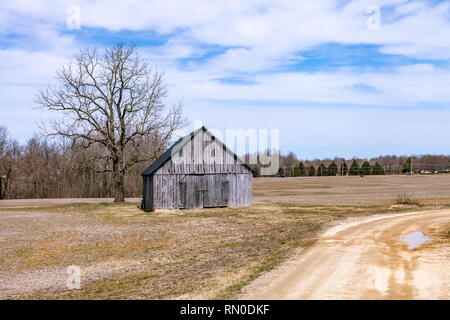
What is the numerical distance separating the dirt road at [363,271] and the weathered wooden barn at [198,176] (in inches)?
748

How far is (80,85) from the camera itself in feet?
139

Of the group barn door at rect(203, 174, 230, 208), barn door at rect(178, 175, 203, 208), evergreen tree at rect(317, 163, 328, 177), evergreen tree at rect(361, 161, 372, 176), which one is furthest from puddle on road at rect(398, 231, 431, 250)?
evergreen tree at rect(361, 161, 372, 176)

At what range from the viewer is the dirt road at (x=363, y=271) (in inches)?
377

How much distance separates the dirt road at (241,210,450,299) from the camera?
9.57 metres

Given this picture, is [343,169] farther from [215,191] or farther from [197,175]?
[197,175]

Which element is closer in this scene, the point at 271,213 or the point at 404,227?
the point at 404,227

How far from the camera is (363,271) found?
1164 cm

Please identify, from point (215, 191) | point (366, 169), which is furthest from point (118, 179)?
point (366, 169)

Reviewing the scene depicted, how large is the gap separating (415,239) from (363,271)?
652cm

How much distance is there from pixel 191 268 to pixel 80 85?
33242mm

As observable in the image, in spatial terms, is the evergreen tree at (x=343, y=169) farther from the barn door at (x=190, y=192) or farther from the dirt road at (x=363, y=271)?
the dirt road at (x=363, y=271)

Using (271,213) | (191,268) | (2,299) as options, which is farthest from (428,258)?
(271,213)

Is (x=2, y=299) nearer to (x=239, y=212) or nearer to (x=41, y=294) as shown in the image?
(x=41, y=294)

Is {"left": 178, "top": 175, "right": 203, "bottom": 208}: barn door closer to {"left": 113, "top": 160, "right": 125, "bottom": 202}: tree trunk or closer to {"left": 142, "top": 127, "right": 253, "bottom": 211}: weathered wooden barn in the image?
{"left": 142, "top": 127, "right": 253, "bottom": 211}: weathered wooden barn
